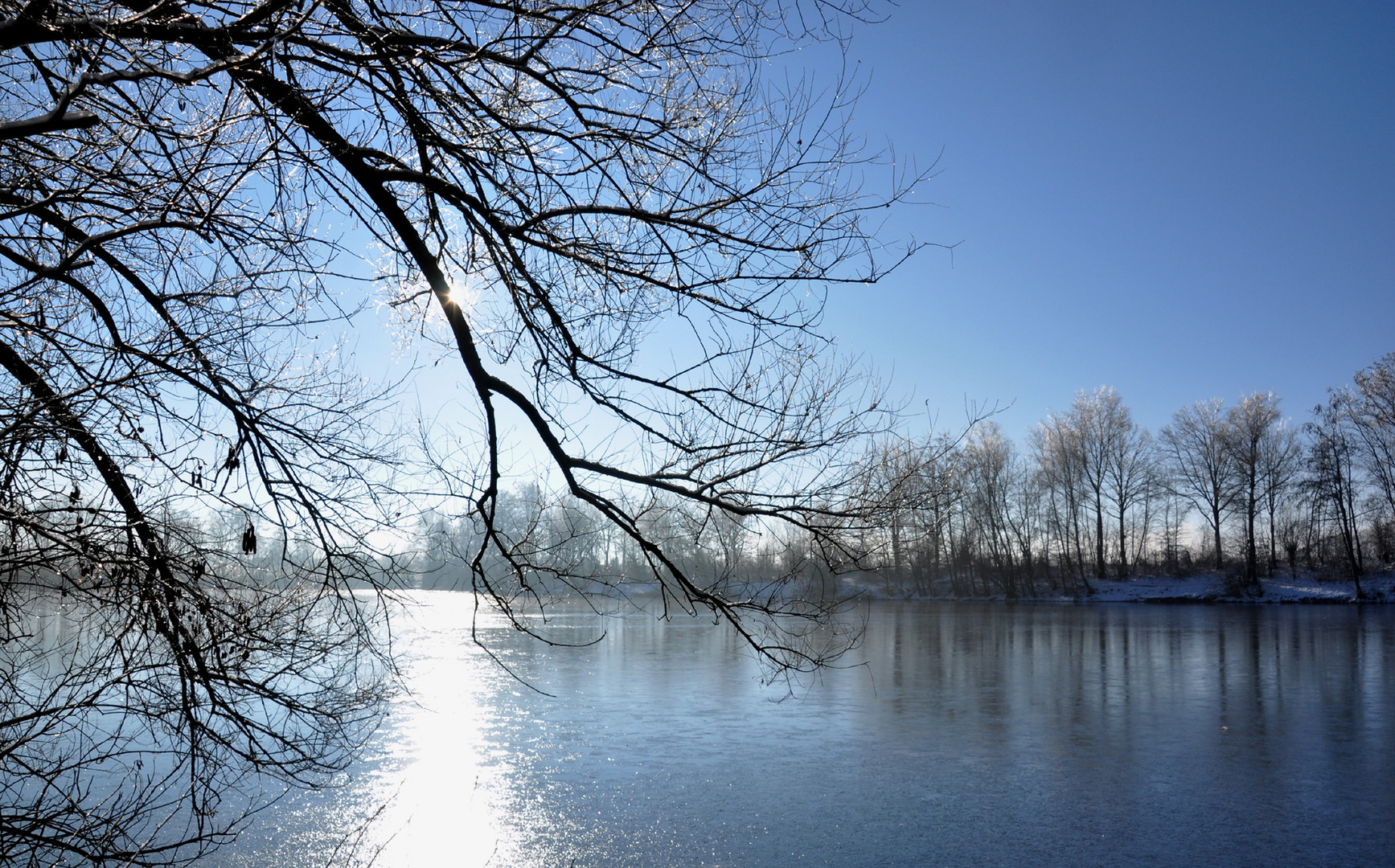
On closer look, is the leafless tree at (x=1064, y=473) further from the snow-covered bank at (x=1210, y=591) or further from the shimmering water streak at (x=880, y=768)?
the shimmering water streak at (x=880, y=768)

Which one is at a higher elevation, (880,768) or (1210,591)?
(1210,591)

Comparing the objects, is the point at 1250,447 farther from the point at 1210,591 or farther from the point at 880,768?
the point at 880,768

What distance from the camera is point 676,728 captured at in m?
12.2

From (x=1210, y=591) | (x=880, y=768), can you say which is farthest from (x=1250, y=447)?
(x=880, y=768)

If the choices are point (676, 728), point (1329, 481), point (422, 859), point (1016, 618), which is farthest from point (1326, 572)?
point (422, 859)

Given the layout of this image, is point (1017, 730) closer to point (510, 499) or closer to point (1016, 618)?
point (510, 499)

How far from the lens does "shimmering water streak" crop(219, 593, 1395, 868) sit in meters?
7.76

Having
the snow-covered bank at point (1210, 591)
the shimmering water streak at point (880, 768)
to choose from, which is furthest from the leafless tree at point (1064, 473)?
the shimmering water streak at point (880, 768)

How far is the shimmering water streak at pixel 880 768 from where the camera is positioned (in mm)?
7762

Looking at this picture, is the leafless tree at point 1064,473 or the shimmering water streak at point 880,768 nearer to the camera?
the shimmering water streak at point 880,768

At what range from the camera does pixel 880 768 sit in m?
10.3

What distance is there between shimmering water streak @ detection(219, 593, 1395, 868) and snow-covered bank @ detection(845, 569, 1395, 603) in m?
24.3

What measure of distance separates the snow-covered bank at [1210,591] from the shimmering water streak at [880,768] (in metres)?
24.3

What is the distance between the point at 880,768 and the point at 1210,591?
40.3m
